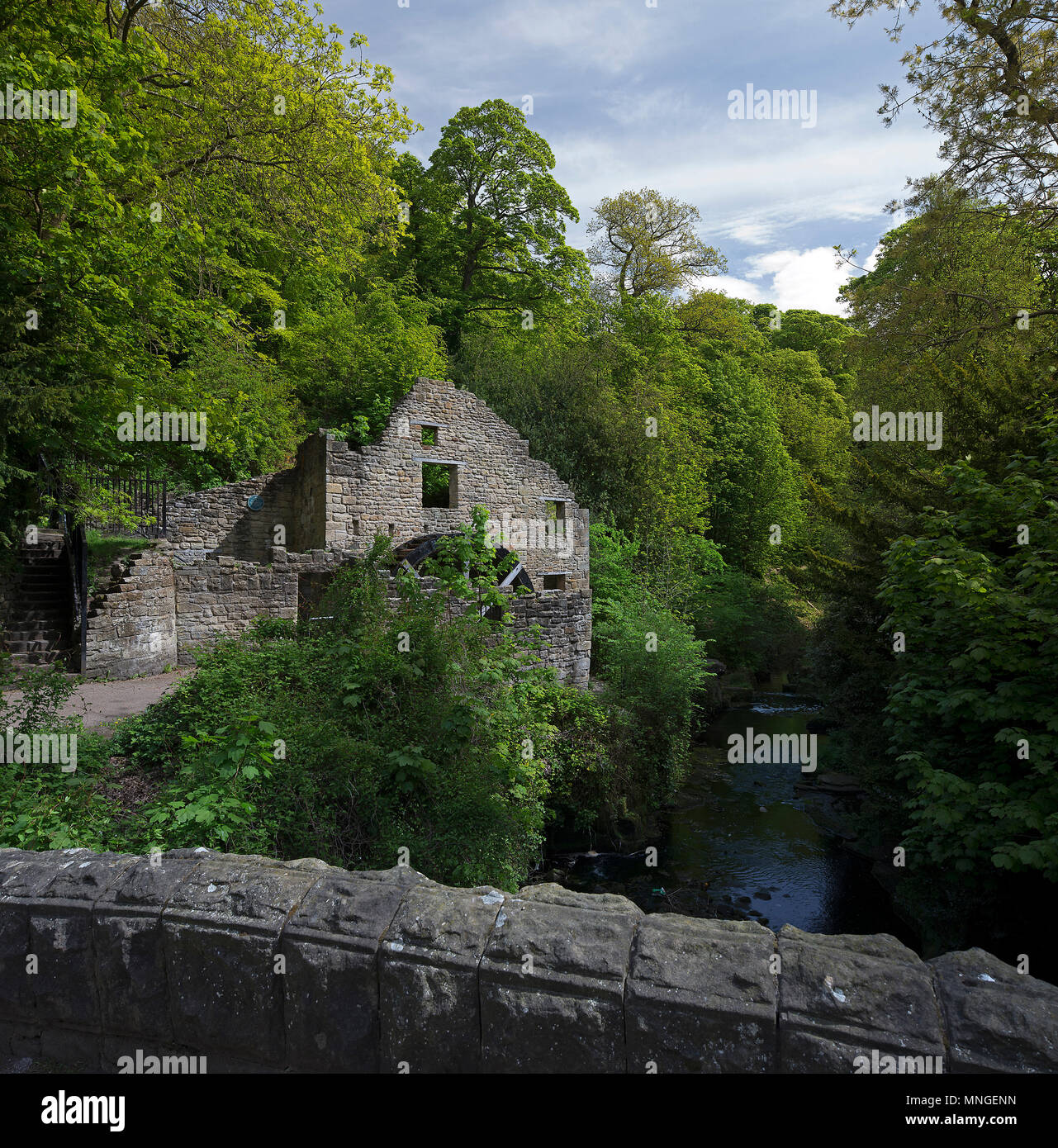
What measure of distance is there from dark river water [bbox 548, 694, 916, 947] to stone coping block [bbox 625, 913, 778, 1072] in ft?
18.4

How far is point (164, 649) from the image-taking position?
34.3 ft

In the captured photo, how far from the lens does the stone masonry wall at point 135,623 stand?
31.8 ft

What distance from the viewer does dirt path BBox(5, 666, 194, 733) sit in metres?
7.46

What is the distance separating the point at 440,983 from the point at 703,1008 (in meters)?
0.73

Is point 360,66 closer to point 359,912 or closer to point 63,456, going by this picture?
point 63,456

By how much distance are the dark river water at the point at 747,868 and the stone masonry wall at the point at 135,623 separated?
6.38 meters

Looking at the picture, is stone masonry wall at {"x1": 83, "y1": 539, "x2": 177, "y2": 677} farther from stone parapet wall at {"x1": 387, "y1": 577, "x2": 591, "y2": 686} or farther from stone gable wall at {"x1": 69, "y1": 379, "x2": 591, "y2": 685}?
stone parapet wall at {"x1": 387, "y1": 577, "x2": 591, "y2": 686}

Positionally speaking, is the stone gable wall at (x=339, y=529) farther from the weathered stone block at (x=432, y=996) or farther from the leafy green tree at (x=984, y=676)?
the weathered stone block at (x=432, y=996)

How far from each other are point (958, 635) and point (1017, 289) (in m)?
10.8

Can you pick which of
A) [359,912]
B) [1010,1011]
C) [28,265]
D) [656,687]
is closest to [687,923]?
[1010,1011]

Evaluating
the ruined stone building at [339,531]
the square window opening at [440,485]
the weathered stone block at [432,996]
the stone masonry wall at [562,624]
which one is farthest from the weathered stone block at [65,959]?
the square window opening at [440,485]

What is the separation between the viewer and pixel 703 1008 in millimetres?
1806

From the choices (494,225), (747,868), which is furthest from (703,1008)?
(494,225)

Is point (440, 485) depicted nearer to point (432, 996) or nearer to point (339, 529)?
point (339, 529)
